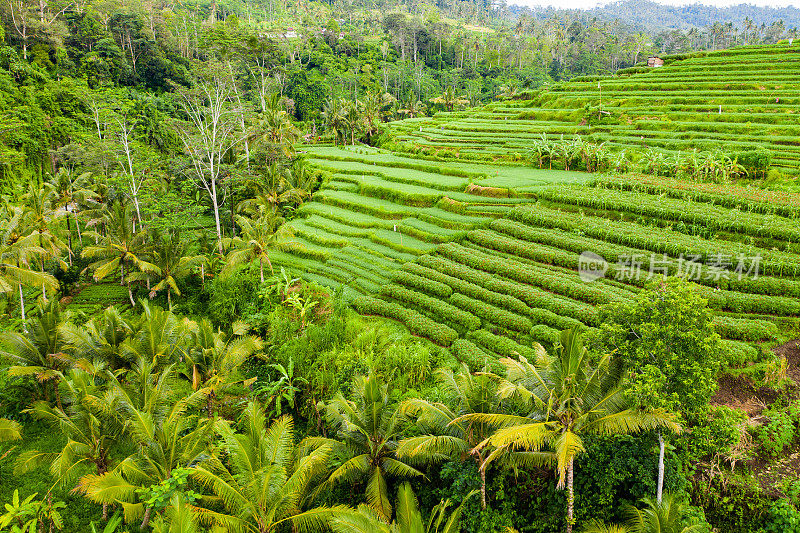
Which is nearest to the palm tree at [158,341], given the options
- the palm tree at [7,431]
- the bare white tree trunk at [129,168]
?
the palm tree at [7,431]

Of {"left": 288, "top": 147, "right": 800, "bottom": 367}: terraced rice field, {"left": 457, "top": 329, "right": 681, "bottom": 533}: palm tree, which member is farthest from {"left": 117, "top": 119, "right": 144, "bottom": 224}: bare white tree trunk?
{"left": 457, "top": 329, "right": 681, "bottom": 533}: palm tree

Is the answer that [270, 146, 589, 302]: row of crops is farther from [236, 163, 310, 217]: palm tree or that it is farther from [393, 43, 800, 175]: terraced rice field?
[393, 43, 800, 175]: terraced rice field

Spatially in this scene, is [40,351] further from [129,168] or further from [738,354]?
[738,354]

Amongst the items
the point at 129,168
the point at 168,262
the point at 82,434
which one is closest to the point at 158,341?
the point at 82,434

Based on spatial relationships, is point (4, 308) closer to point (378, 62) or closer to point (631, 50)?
point (378, 62)

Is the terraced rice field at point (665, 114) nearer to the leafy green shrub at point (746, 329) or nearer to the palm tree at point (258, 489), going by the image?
the leafy green shrub at point (746, 329)

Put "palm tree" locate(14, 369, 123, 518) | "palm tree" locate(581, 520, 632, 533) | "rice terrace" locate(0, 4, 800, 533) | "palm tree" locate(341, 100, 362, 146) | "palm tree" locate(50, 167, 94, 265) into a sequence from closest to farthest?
"palm tree" locate(581, 520, 632, 533), "rice terrace" locate(0, 4, 800, 533), "palm tree" locate(14, 369, 123, 518), "palm tree" locate(50, 167, 94, 265), "palm tree" locate(341, 100, 362, 146)
